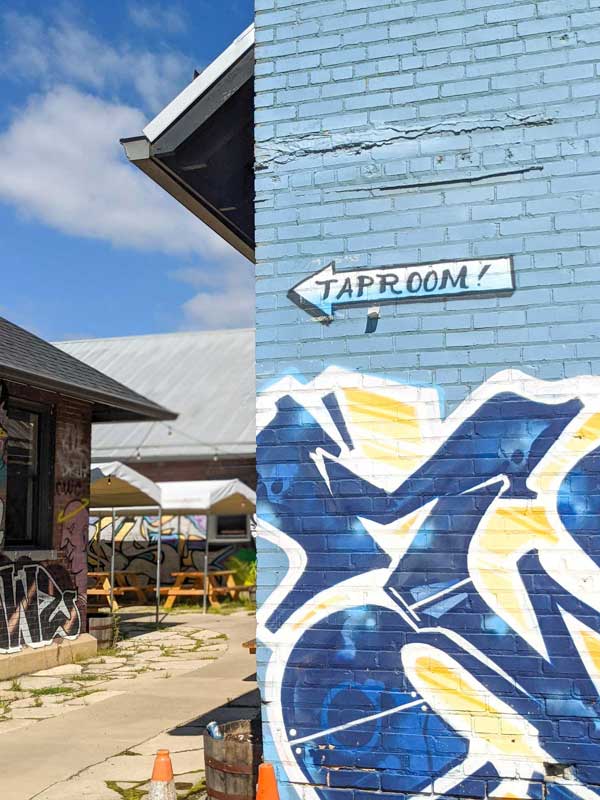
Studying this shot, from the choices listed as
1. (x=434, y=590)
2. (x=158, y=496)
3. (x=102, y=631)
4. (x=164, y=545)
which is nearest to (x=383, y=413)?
(x=434, y=590)

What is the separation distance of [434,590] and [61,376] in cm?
754

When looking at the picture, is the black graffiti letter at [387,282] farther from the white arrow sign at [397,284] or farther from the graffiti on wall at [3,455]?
the graffiti on wall at [3,455]

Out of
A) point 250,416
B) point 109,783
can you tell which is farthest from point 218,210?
point 250,416

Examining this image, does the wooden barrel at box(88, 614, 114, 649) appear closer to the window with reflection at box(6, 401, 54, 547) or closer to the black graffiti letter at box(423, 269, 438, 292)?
the window with reflection at box(6, 401, 54, 547)

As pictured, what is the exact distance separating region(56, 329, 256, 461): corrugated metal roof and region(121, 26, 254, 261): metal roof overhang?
53.7 feet

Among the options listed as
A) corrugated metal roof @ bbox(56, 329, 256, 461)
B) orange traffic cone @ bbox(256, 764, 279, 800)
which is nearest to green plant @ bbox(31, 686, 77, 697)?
orange traffic cone @ bbox(256, 764, 279, 800)

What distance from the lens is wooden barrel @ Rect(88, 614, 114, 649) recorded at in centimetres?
1259

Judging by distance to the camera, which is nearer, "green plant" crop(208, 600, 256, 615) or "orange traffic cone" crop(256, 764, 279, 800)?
"orange traffic cone" crop(256, 764, 279, 800)

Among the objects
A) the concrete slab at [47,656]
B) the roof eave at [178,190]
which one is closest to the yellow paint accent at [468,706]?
the roof eave at [178,190]

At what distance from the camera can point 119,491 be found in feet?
51.8

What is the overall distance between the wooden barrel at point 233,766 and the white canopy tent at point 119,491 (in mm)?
9346

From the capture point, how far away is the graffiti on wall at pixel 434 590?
4621mm

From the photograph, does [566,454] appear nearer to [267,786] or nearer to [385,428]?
[385,428]

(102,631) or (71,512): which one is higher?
(71,512)
